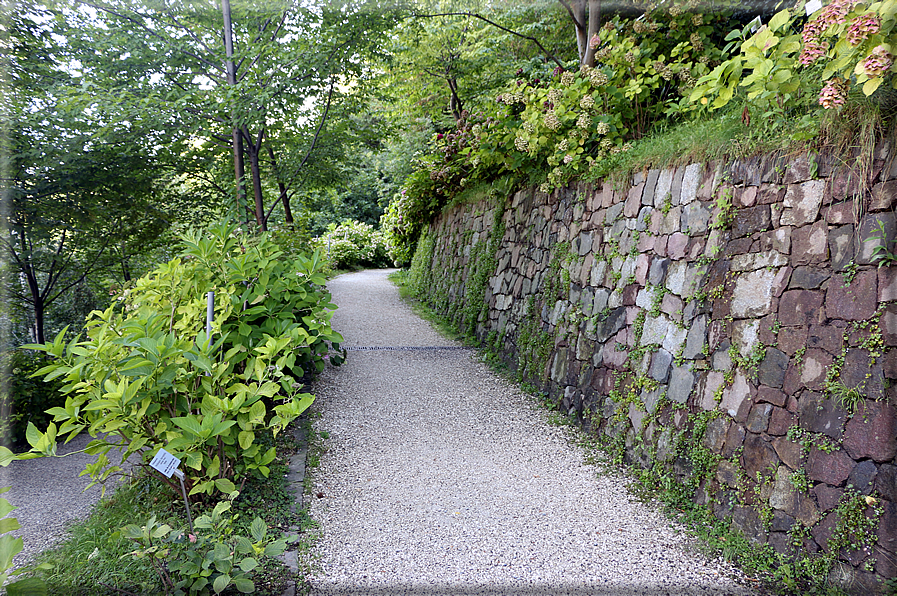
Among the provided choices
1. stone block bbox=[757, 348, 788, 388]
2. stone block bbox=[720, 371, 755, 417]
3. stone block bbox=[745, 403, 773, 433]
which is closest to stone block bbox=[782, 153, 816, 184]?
stone block bbox=[757, 348, 788, 388]

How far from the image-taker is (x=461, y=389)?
473 centimetres

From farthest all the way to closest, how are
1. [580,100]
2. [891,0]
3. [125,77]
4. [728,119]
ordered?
1. [125,77]
2. [580,100]
3. [728,119]
4. [891,0]

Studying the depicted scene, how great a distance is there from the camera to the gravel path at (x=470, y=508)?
2.28 m

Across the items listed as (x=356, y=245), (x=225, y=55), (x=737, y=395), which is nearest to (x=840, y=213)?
(x=737, y=395)

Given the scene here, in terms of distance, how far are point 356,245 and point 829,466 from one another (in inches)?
533

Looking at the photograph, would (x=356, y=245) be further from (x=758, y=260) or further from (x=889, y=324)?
(x=889, y=324)

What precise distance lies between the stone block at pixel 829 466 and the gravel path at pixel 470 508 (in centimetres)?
57

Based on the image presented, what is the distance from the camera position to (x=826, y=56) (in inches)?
83.0

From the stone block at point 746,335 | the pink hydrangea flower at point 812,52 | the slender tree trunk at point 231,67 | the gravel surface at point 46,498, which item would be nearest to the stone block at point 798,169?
the pink hydrangea flower at point 812,52

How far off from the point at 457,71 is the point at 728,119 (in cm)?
607

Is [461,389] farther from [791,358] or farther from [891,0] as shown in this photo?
[891,0]

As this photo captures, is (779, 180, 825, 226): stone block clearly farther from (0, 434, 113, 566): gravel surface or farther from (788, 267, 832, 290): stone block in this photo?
(0, 434, 113, 566): gravel surface

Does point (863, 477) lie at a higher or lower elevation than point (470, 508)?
higher

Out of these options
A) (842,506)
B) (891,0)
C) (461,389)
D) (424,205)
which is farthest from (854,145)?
(424,205)
